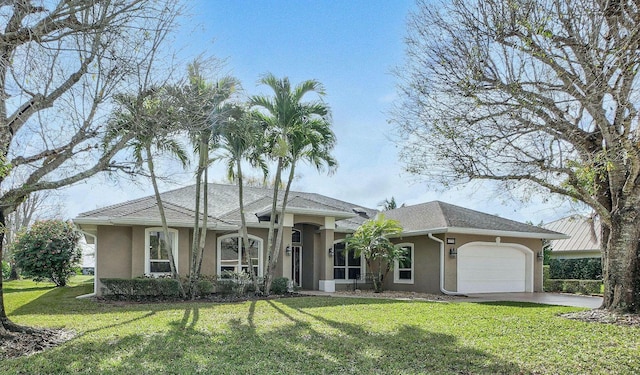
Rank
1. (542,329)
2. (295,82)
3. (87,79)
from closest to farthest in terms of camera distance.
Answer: (87,79) → (542,329) → (295,82)

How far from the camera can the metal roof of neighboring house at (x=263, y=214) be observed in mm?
15492

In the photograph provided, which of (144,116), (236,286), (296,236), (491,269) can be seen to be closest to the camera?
(144,116)

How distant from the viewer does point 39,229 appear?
21.3m

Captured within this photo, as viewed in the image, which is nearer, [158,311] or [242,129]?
[158,311]

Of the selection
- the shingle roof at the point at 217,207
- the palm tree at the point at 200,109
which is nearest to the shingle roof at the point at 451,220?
the shingle roof at the point at 217,207

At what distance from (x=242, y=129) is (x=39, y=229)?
13.6 metres

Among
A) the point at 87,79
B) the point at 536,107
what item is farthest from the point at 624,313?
the point at 87,79

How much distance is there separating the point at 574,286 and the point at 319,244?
1188 cm

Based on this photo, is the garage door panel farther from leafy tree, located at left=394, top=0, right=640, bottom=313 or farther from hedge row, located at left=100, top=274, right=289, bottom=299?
hedge row, located at left=100, top=274, right=289, bottom=299

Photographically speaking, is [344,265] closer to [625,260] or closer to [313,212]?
[313,212]

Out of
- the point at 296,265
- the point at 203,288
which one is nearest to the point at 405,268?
the point at 296,265

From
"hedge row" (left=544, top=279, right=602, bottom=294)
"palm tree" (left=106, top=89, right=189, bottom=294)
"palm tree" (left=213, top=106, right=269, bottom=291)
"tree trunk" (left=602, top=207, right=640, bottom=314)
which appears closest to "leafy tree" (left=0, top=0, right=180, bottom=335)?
"palm tree" (left=106, top=89, right=189, bottom=294)

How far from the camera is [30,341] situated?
7516 mm

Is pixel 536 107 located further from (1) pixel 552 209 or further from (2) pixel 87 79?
(2) pixel 87 79
